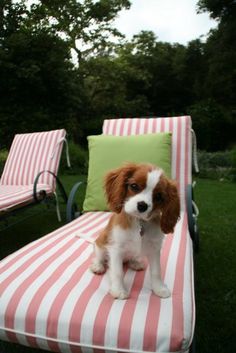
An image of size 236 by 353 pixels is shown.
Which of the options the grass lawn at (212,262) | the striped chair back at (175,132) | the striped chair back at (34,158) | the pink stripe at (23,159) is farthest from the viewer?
the pink stripe at (23,159)

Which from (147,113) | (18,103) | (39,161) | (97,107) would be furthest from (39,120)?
(147,113)

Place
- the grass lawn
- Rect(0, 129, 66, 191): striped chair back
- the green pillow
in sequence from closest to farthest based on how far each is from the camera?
the grass lawn → the green pillow → Rect(0, 129, 66, 191): striped chair back

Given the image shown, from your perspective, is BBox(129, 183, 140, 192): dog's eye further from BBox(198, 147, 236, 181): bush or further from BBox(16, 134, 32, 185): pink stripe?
BBox(198, 147, 236, 181): bush

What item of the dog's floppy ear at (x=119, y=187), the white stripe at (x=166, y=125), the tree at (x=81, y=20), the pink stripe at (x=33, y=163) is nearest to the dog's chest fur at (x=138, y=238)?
the dog's floppy ear at (x=119, y=187)

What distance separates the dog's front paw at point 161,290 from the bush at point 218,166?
7.42 meters

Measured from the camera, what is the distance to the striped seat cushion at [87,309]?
1.39 m

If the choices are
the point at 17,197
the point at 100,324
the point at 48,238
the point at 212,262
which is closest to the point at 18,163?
the point at 17,197

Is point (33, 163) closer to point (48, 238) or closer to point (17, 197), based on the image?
point (17, 197)

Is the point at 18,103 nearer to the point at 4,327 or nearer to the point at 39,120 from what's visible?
the point at 39,120

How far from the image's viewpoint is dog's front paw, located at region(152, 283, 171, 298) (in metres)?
1.61

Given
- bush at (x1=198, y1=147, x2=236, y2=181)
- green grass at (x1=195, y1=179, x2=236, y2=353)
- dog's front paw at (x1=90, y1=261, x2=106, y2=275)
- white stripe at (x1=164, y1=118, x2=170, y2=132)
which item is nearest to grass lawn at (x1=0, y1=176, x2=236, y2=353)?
green grass at (x1=195, y1=179, x2=236, y2=353)

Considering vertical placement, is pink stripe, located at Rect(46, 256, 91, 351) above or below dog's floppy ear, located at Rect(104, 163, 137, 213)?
below

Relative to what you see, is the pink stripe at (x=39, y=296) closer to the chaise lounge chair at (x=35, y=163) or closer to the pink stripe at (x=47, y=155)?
the chaise lounge chair at (x=35, y=163)

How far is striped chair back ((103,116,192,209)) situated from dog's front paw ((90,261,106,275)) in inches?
58.0
